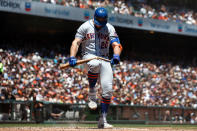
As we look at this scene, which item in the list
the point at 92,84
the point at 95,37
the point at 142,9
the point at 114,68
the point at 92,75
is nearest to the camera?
the point at 95,37

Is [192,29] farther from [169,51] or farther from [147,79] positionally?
[147,79]

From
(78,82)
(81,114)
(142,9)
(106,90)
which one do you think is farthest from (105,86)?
(142,9)

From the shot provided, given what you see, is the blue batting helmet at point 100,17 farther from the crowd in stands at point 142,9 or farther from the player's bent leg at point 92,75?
the crowd in stands at point 142,9

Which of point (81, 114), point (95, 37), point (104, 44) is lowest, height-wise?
point (81, 114)

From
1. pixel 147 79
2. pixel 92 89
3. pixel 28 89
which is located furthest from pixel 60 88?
pixel 92 89

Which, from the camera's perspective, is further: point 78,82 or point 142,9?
point 142,9

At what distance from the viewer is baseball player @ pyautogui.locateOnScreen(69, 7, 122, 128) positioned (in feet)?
25.2

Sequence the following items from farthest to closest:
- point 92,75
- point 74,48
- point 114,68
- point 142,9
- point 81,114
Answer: point 142,9
point 114,68
point 81,114
point 92,75
point 74,48

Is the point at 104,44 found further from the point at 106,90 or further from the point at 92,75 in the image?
the point at 106,90

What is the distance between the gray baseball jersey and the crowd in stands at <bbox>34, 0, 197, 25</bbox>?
14.4 m

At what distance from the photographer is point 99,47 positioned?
26.0 feet

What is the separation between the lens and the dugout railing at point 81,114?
44.7 ft

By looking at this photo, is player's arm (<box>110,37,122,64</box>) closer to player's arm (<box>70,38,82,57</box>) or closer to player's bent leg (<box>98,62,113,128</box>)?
player's bent leg (<box>98,62,113,128</box>)

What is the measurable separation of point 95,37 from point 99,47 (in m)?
0.23
